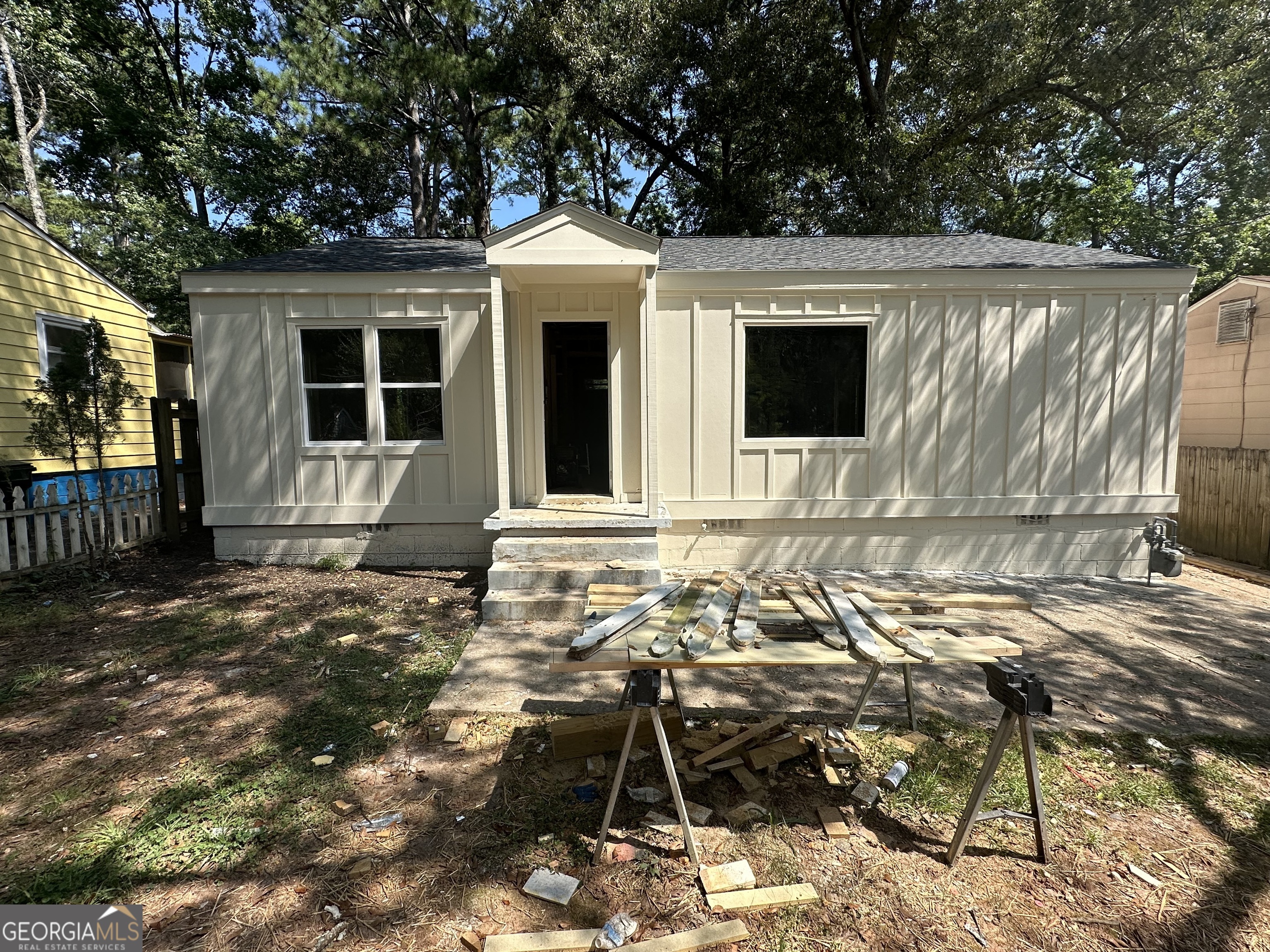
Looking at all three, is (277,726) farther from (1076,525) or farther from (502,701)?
(1076,525)

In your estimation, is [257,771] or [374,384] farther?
[374,384]

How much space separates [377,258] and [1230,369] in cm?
→ 1446

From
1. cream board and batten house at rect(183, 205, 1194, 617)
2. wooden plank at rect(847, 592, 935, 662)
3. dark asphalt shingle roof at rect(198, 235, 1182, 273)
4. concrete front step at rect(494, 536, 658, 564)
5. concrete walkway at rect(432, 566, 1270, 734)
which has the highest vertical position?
dark asphalt shingle roof at rect(198, 235, 1182, 273)

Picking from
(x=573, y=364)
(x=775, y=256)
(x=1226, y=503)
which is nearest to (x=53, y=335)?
(x=573, y=364)

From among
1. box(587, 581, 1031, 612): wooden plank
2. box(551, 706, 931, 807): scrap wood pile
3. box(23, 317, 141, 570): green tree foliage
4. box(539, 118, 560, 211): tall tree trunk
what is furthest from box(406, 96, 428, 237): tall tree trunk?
box(587, 581, 1031, 612): wooden plank

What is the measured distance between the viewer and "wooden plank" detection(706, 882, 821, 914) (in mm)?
2199

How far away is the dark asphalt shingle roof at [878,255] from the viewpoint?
696cm

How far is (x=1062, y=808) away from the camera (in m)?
2.81

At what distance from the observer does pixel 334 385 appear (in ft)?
22.9

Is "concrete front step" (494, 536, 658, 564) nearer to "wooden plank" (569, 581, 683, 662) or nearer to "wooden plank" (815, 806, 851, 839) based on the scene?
"wooden plank" (569, 581, 683, 662)

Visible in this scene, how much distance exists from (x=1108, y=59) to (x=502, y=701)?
52.1 feet

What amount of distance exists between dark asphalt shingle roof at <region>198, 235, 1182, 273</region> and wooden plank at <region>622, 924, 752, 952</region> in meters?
6.26

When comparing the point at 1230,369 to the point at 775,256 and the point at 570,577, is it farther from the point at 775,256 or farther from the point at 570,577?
the point at 570,577

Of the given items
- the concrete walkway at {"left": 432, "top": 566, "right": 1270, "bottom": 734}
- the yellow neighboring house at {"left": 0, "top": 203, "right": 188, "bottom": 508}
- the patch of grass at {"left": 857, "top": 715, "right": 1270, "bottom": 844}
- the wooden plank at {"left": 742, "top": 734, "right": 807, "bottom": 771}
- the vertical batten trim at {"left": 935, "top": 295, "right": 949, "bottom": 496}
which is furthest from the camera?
the yellow neighboring house at {"left": 0, "top": 203, "right": 188, "bottom": 508}
